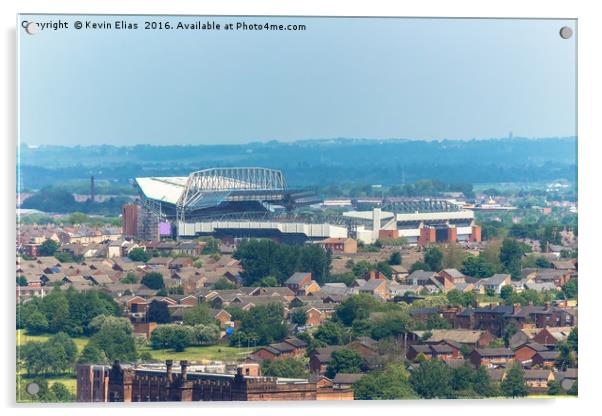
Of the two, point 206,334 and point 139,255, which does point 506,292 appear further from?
point 139,255

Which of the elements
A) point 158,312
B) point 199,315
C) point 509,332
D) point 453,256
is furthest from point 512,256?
point 158,312

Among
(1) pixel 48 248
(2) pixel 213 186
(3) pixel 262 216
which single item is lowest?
(1) pixel 48 248

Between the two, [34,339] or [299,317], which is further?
[299,317]

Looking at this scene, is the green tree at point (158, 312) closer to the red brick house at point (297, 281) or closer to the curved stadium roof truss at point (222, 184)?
the red brick house at point (297, 281)

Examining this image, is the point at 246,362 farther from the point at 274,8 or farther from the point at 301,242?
the point at 301,242

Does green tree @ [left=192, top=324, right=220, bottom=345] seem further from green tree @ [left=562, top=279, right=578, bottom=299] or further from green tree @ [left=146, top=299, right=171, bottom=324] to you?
green tree @ [left=562, top=279, right=578, bottom=299]

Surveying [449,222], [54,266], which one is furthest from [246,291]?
Answer: [449,222]

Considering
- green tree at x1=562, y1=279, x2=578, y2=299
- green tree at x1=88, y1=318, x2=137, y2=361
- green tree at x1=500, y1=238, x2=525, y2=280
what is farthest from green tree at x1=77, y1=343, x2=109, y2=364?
green tree at x1=500, y1=238, x2=525, y2=280

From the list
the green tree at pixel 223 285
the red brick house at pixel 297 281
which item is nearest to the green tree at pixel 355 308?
the red brick house at pixel 297 281
